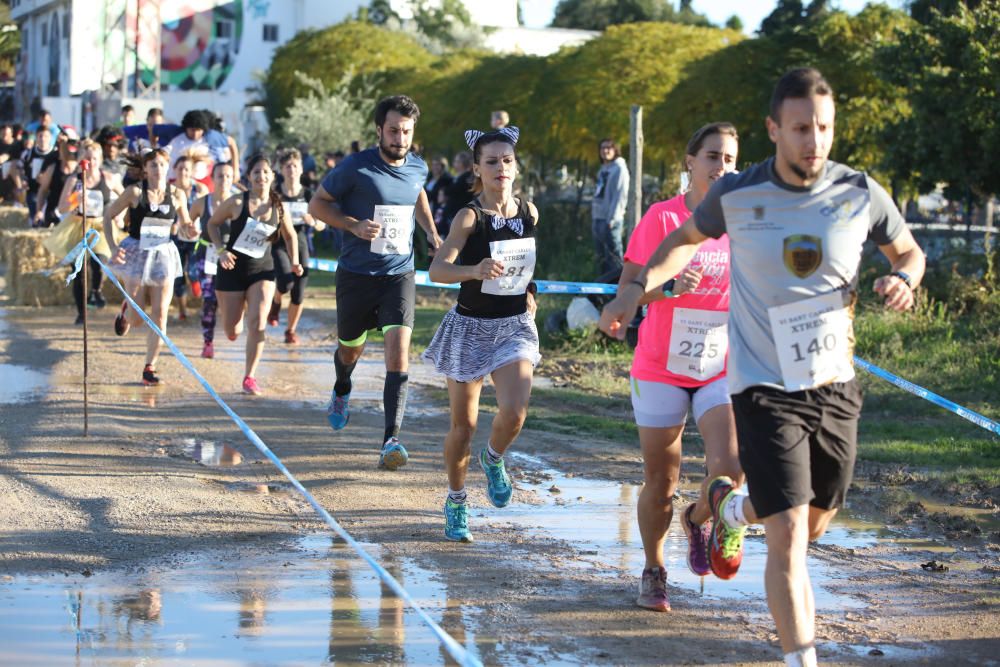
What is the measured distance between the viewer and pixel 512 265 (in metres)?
6.67

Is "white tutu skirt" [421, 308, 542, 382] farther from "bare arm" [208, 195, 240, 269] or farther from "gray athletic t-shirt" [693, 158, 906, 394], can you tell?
"bare arm" [208, 195, 240, 269]

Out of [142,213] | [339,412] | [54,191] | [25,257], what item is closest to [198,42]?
[54,191]

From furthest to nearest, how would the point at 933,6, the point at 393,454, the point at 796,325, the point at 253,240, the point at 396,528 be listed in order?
the point at 933,6 < the point at 253,240 < the point at 393,454 < the point at 396,528 < the point at 796,325

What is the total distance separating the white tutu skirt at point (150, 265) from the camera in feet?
38.0

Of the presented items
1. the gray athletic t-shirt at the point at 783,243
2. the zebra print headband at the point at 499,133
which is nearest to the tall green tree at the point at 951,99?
the zebra print headband at the point at 499,133

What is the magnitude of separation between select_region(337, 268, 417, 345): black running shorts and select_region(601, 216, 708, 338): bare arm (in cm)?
366

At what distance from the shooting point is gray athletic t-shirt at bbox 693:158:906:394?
14.8 feet

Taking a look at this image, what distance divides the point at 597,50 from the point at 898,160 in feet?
22.6

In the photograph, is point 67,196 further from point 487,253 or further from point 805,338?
point 805,338

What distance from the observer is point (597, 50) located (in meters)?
20.6

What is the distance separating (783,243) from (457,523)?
2.84 meters

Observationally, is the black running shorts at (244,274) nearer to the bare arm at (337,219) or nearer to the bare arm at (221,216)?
the bare arm at (221,216)

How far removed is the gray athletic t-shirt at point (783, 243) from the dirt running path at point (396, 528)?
4.24 feet

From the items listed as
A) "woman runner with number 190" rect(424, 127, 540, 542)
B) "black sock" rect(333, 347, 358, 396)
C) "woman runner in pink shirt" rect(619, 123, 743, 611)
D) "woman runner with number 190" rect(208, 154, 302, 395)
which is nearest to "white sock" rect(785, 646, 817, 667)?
"woman runner in pink shirt" rect(619, 123, 743, 611)
